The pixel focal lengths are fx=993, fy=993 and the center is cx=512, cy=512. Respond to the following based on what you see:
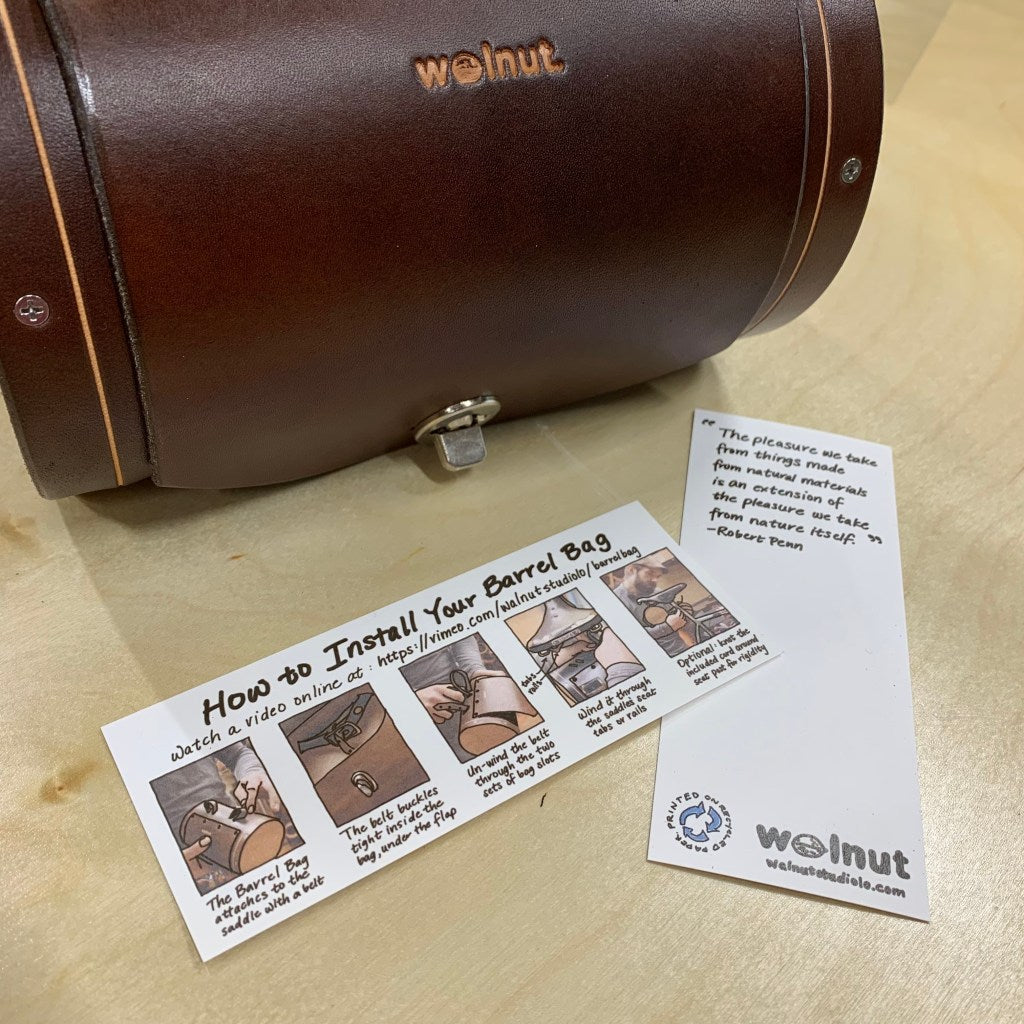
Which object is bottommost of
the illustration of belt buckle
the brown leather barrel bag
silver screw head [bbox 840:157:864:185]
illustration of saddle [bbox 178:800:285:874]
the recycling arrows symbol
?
the recycling arrows symbol

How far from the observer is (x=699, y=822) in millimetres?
603

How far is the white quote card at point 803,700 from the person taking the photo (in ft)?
1.95

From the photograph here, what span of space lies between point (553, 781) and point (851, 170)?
1.52 ft

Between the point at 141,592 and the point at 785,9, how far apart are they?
58cm

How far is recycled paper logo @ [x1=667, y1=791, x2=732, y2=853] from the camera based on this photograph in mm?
595

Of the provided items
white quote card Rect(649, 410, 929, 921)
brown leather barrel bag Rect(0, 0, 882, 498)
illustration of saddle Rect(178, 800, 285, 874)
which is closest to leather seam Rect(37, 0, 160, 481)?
brown leather barrel bag Rect(0, 0, 882, 498)

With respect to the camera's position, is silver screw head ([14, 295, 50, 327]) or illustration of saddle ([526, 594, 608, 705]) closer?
silver screw head ([14, 295, 50, 327])

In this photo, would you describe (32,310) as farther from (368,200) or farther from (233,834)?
(233,834)

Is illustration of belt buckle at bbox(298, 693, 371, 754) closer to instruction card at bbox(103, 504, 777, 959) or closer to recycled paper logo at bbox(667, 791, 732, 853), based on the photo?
instruction card at bbox(103, 504, 777, 959)

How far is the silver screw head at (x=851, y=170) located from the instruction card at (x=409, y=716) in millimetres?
291

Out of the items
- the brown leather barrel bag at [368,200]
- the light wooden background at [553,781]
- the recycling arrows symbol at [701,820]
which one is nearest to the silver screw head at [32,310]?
the brown leather barrel bag at [368,200]

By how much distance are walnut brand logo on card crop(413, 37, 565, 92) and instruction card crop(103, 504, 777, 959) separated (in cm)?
32

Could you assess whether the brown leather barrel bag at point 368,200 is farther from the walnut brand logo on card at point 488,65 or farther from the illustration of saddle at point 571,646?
the illustration of saddle at point 571,646

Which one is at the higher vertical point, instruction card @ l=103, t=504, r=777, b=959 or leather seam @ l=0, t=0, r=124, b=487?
leather seam @ l=0, t=0, r=124, b=487
